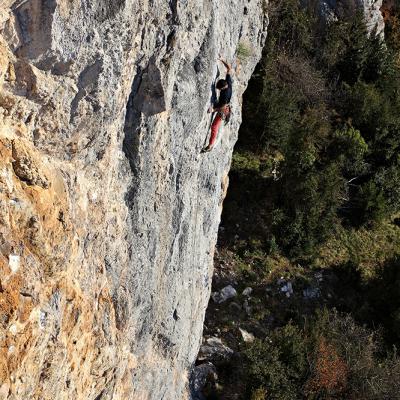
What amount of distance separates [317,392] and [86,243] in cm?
917

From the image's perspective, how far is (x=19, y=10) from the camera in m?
4.58

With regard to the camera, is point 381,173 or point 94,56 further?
point 381,173

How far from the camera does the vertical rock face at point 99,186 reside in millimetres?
4648

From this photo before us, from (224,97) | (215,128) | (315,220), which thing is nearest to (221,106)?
(224,97)

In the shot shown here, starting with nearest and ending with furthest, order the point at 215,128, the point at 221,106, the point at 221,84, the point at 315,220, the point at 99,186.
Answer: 1. the point at 99,186
2. the point at 221,84
3. the point at 221,106
4. the point at 215,128
5. the point at 315,220

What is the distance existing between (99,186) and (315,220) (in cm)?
1248

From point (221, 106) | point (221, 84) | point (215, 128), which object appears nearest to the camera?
point (221, 84)

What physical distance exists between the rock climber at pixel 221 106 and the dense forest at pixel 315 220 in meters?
3.62

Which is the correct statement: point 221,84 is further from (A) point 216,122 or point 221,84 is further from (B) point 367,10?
(B) point 367,10

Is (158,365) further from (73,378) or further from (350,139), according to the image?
(350,139)

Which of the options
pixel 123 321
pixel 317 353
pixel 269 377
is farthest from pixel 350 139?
pixel 123 321

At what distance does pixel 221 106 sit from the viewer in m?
9.23

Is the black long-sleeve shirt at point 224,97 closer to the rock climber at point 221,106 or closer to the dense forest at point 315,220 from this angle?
the rock climber at point 221,106

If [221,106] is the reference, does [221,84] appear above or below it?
above
